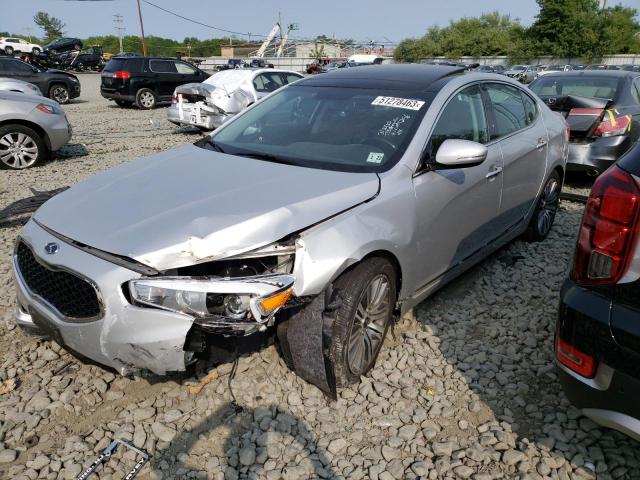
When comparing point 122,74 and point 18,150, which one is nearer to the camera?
point 18,150

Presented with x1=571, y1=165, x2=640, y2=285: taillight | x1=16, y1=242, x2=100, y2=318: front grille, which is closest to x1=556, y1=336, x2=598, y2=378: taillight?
x1=571, y1=165, x2=640, y2=285: taillight

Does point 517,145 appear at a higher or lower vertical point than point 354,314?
higher

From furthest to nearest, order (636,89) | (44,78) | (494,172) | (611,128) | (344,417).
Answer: (44,78) < (636,89) < (611,128) < (494,172) < (344,417)

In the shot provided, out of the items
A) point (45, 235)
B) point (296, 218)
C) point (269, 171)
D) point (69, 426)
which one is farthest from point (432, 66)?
point (69, 426)

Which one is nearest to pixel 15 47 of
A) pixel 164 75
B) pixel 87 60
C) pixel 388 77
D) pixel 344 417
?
pixel 87 60

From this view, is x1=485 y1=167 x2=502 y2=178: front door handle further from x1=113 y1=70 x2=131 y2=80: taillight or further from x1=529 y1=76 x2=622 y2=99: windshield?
x1=113 y1=70 x2=131 y2=80: taillight

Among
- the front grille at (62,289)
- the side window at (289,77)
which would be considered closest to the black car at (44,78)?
the side window at (289,77)

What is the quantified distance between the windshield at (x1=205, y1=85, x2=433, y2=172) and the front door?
22 cm

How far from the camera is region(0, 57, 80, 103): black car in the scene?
50.5 feet

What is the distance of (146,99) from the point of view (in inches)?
657

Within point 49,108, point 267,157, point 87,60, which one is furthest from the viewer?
point 87,60

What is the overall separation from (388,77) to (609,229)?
82.5 inches

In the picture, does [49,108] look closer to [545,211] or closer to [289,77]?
[289,77]

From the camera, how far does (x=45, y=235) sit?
2.49 metres
